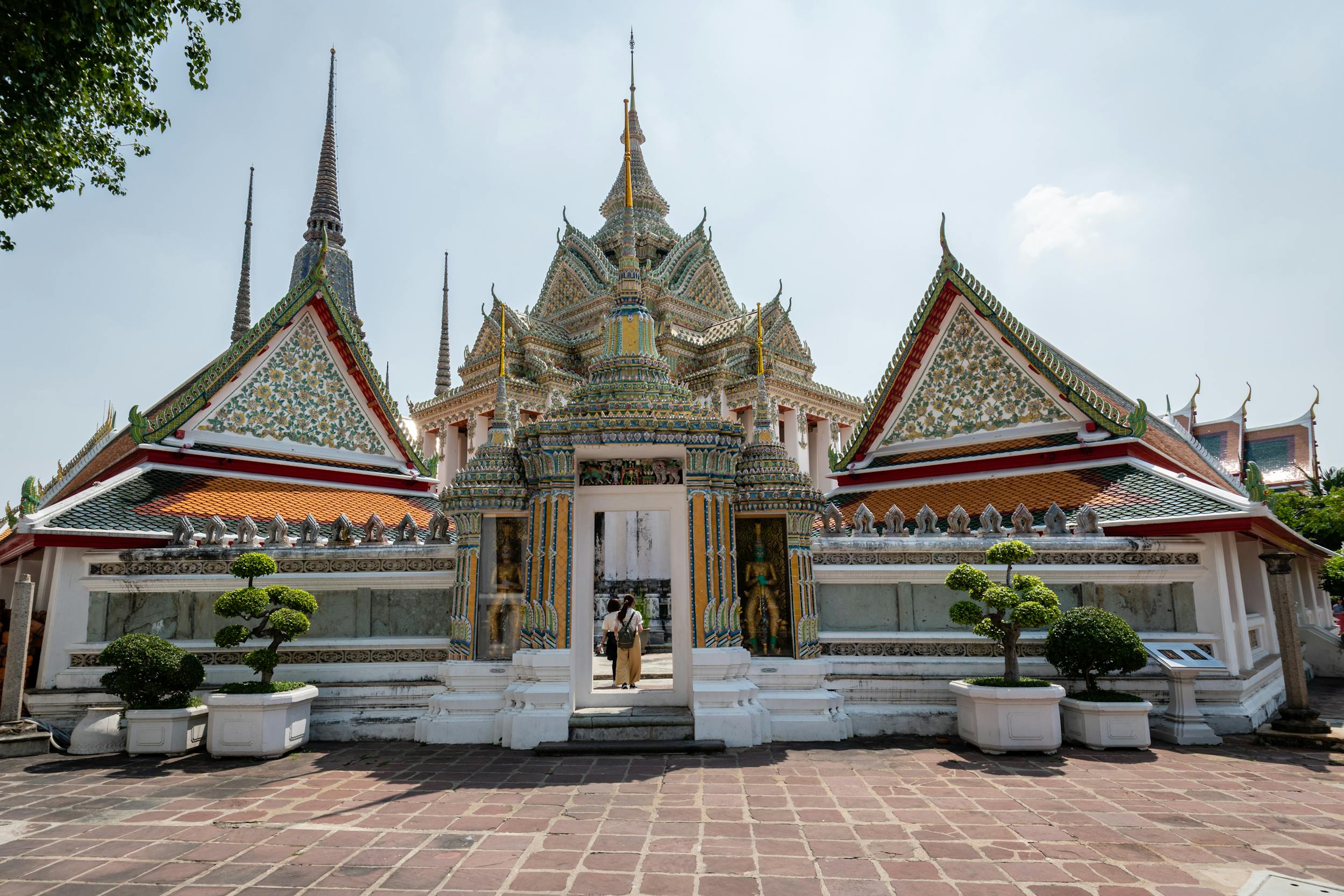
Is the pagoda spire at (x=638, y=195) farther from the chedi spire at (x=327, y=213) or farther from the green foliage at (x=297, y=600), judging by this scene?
the green foliage at (x=297, y=600)

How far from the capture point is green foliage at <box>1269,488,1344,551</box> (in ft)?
58.8

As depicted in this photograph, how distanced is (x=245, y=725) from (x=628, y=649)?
410cm

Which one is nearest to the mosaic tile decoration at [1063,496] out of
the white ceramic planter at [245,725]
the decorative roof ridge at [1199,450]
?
the decorative roof ridge at [1199,450]

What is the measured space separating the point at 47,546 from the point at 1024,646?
1124 cm

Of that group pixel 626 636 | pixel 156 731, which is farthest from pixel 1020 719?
pixel 156 731

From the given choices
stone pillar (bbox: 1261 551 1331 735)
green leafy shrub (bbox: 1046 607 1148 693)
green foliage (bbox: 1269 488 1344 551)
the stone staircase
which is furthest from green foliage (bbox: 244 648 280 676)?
green foliage (bbox: 1269 488 1344 551)

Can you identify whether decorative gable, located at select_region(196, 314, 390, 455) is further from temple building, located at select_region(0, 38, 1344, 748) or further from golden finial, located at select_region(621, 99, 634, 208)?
golden finial, located at select_region(621, 99, 634, 208)

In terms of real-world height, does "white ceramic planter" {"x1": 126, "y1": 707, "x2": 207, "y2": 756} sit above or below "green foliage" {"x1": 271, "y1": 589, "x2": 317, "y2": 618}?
below

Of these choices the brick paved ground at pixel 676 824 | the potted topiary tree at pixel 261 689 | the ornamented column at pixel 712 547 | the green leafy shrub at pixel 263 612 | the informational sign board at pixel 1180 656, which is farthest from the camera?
the informational sign board at pixel 1180 656

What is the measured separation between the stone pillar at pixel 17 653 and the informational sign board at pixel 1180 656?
12052 millimetres

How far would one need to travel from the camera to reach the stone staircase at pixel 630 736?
718 cm

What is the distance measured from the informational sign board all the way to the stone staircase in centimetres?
498

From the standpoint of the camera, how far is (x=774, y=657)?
8469mm

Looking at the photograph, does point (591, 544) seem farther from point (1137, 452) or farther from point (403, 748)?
point (1137, 452)
